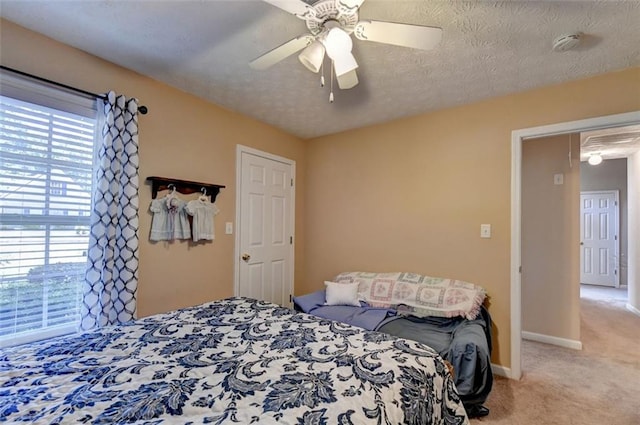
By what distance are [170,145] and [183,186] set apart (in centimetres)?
35

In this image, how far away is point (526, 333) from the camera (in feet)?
11.0

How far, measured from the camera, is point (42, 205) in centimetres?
186

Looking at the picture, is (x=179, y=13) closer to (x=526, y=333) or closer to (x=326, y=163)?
(x=326, y=163)

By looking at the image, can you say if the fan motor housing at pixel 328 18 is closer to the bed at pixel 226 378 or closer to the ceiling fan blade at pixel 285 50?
the ceiling fan blade at pixel 285 50

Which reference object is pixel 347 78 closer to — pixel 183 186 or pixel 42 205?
pixel 183 186

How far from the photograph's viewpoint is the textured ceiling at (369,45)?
62.1 inches

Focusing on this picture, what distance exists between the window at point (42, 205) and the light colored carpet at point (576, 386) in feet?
9.18

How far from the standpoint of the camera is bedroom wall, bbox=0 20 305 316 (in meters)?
1.87

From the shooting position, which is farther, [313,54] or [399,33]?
[313,54]

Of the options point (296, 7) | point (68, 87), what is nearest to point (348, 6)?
point (296, 7)

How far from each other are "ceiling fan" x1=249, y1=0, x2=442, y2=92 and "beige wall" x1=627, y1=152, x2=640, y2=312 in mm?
4802

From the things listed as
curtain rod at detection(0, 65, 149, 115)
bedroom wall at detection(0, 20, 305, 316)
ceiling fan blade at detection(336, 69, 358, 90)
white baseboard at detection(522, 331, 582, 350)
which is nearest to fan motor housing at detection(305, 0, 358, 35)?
ceiling fan blade at detection(336, 69, 358, 90)

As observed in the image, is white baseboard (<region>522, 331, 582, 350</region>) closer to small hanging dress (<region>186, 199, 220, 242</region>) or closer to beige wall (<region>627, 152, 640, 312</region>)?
beige wall (<region>627, 152, 640, 312</region>)

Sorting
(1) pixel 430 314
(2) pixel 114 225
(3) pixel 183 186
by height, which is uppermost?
(3) pixel 183 186
